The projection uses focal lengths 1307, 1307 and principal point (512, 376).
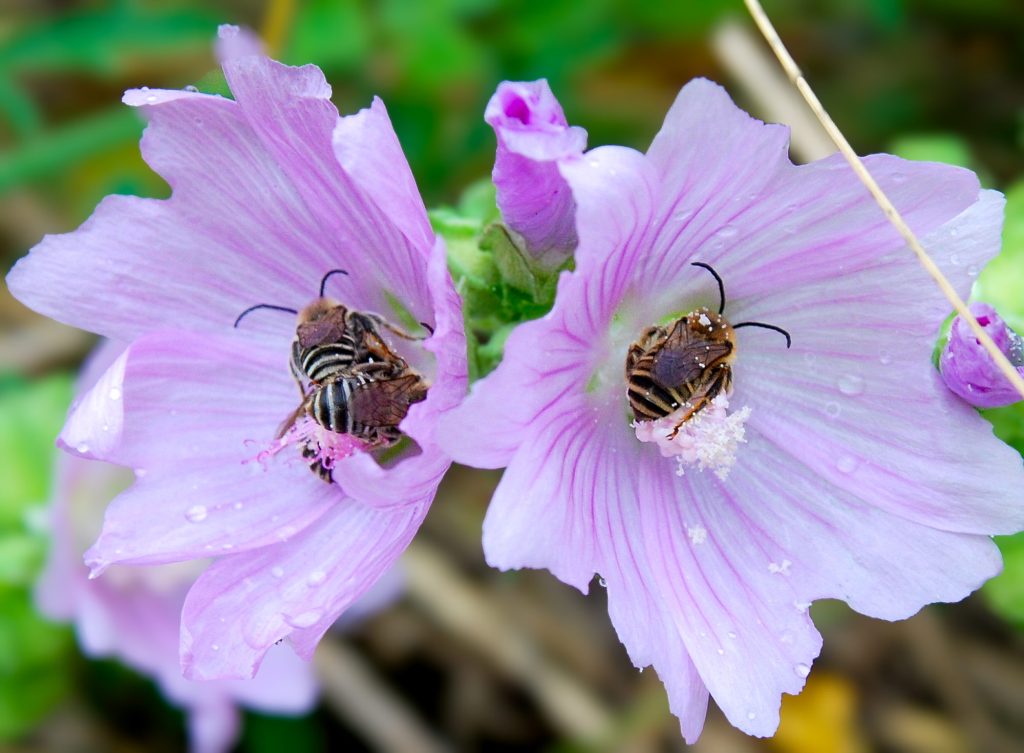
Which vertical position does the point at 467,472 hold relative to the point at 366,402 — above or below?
below

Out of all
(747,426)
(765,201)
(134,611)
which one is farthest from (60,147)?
(765,201)

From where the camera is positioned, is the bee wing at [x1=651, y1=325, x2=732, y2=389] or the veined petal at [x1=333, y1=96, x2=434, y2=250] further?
the bee wing at [x1=651, y1=325, x2=732, y2=389]

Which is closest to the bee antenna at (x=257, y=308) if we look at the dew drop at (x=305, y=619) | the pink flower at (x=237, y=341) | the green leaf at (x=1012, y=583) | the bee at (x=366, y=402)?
the pink flower at (x=237, y=341)

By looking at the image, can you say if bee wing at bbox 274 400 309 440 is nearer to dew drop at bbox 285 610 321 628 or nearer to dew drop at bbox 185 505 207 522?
dew drop at bbox 185 505 207 522

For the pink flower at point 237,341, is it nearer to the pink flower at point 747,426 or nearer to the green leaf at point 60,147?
the pink flower at point 747,426

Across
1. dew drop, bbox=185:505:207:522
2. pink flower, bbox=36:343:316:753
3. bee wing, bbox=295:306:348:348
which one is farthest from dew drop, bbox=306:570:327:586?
pink flower, bbox=36:343:316:753

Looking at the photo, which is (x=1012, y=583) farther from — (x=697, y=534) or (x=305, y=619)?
(x=305, y=619)
